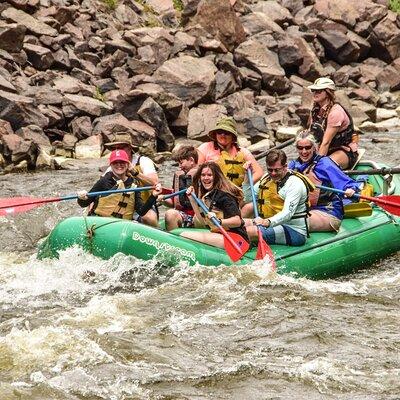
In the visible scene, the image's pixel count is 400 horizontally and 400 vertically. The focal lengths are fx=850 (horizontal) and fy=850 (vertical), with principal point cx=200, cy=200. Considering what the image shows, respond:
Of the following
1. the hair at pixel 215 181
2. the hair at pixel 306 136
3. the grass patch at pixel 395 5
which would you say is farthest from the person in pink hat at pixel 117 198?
the grass patch at pixel 395 5

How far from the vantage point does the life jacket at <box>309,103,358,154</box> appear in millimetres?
10305

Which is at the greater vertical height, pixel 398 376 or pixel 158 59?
pixel 158 59

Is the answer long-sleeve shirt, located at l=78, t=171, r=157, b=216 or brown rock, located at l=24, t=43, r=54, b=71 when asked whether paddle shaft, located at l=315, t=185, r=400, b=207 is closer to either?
long-sleeve shirt, located at l=78, t=171, r=157, b=216

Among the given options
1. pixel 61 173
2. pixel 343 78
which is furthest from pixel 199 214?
pixel 343 78

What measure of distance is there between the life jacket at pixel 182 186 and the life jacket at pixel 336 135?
6.79 feet

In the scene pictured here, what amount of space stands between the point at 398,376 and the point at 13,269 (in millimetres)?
4317

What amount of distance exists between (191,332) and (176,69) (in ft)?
45.1

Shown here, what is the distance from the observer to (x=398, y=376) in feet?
19.5

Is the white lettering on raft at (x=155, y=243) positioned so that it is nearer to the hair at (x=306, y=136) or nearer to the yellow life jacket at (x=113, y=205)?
the yellow life jacket at (x=113, y=205)

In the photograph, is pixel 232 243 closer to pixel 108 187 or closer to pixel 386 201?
pixel 108 187

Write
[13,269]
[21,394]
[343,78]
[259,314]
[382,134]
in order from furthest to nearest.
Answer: [343,78] < [382,134] < [13,269] < [259,314] < [21,394]

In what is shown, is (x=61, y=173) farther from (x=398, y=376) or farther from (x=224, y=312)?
(x=398, y=376)

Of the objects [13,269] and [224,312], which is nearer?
[224,312]

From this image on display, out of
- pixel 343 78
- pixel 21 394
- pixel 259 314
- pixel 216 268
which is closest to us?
pixel 21 394
